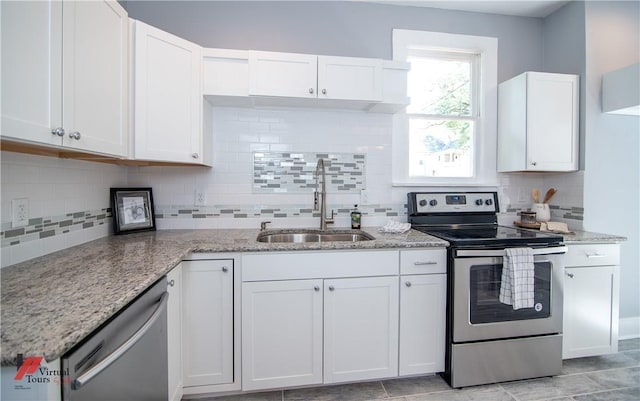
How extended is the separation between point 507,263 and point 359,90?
149cm

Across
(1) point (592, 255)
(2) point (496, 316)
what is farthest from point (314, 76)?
(1) point (592, 255)

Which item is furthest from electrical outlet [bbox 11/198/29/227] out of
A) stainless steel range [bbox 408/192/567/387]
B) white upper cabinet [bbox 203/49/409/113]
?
stainless steel range [bbox 408/192/567/387]

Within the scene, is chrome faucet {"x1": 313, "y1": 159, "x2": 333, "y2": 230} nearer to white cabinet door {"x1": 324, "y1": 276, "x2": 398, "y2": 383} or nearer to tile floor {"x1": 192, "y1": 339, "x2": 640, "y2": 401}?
white cabinet door {"x1": 324, "y1": 276, "x2": 398, "y2": 383}

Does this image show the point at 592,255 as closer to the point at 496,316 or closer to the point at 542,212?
the point at 542,212

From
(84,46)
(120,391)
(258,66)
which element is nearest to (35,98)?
(84,46)

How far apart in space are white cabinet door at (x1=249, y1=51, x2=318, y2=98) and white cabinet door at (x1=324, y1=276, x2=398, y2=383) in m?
1.31

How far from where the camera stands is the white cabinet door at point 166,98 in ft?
5.66

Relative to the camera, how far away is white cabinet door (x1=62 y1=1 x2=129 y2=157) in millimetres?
1194

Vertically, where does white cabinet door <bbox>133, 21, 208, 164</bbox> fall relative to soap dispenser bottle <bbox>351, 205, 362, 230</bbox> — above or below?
above

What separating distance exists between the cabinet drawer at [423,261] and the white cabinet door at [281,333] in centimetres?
55

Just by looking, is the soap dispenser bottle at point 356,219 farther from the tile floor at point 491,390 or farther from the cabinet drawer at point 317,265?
the tile floor at point 491,390

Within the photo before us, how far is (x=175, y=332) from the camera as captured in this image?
1.52m

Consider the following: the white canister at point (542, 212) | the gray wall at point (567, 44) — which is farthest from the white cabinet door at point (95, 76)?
the gray wall at point (567, 44)

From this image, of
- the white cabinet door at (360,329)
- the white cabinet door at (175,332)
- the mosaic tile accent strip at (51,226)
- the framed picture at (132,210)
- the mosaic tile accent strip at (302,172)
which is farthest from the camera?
the mosaic tile accent strip at (302,172)
